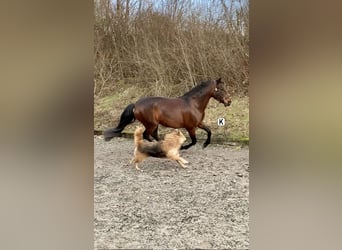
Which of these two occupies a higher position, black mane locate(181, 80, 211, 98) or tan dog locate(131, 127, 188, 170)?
black mane locate(181, 80, 211, 98)

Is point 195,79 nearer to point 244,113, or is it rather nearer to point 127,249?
point 244,113

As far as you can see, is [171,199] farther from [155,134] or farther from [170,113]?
[170,113]

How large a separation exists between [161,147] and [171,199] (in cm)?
30

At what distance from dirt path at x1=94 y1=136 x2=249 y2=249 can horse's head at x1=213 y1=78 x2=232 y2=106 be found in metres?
0.26

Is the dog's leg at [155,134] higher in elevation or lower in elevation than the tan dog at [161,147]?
higher

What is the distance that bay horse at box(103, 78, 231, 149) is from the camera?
6.48 feet

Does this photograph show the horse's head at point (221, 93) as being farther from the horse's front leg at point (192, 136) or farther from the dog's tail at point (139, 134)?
the dog's tail at point (139, 134)

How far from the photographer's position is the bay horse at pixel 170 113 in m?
1.97

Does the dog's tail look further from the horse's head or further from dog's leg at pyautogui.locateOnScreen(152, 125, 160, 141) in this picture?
the horse's head

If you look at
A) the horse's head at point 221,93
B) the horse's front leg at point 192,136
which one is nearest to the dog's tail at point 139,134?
the horse's front leg at point 192,136

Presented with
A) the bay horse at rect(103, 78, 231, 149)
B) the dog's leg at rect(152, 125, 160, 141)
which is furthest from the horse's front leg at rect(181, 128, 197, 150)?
the dog's leg at rect(152, 125, 160, 141)
